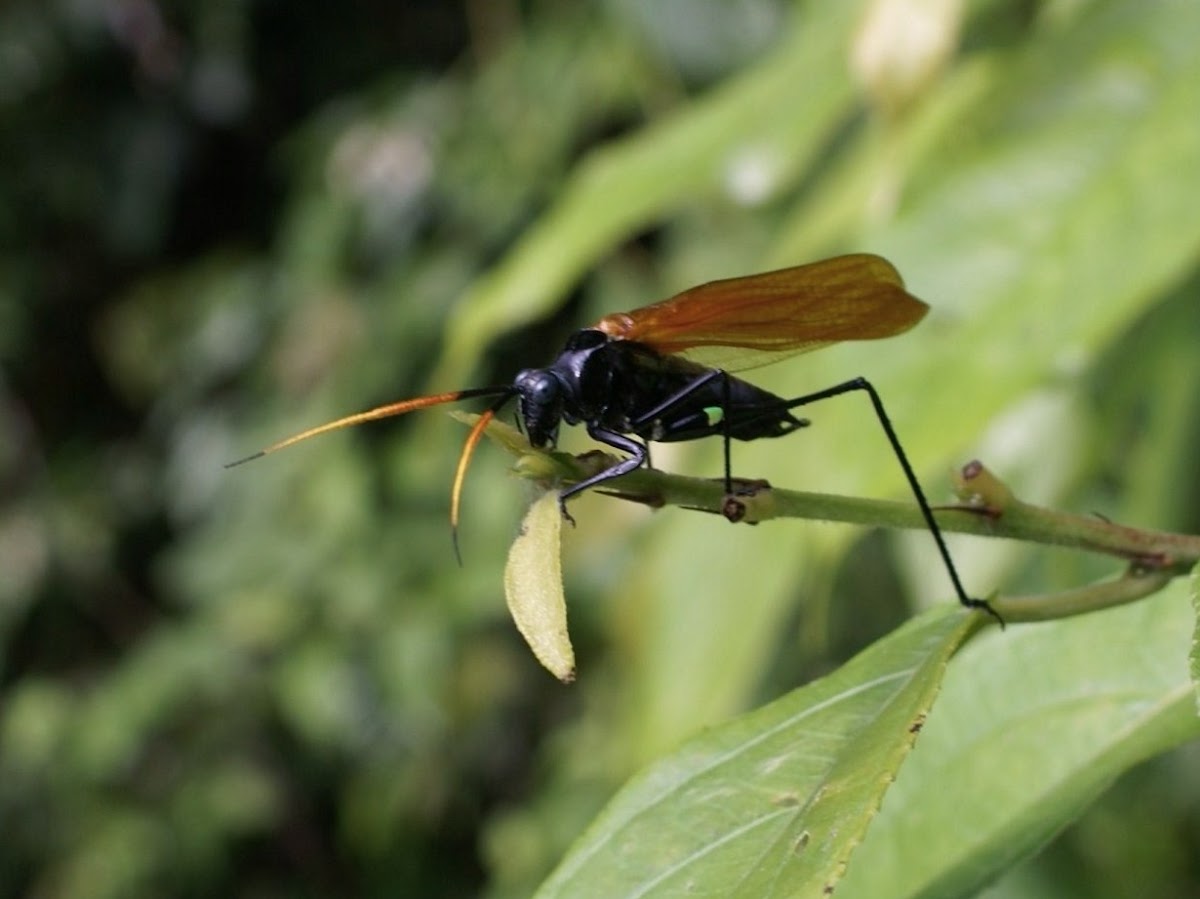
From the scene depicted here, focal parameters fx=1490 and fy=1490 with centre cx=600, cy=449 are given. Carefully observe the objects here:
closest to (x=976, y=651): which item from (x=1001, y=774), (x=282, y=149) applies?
(x=1001, y=774)

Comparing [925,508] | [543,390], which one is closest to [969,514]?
[925,508]

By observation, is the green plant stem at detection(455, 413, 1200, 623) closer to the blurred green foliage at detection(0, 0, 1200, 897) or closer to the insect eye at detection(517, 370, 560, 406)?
the insect eye at detection(517, 370, 560, 406)

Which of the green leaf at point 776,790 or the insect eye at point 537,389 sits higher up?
the insect eye at point 537,389

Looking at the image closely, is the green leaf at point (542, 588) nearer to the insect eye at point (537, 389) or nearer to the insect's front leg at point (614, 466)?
the insect's front leg at point (614, 466)

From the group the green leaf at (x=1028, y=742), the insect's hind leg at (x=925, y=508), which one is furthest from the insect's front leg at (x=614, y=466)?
the green leaf at (x=1028, y=742)

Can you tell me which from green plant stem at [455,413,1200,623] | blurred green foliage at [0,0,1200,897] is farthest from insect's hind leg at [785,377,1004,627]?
blurred green foliage at [0,0,1200,897]

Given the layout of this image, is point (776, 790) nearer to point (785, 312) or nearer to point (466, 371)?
point (785, 312)
